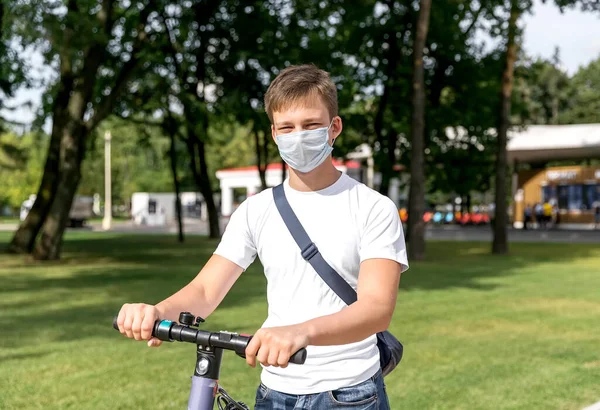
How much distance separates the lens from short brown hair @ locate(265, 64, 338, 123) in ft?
8.15

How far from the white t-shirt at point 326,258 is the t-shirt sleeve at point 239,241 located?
4.1 inches

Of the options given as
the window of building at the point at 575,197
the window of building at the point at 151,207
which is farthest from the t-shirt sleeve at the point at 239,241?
the window of building at the point at 151,207

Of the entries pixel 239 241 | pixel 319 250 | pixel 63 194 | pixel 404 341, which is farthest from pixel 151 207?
Result: pixel 319 250

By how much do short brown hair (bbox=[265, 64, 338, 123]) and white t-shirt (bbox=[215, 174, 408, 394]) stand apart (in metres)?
0.28

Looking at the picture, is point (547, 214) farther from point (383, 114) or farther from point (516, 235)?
point (383, 114)

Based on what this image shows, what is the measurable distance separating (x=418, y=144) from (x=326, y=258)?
2221cm

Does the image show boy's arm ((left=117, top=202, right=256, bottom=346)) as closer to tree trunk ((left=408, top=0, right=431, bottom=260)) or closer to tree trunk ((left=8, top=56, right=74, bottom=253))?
tree trunk ((left=408, top=0, right=431, bottom=260))

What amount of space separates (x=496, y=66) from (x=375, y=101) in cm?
496

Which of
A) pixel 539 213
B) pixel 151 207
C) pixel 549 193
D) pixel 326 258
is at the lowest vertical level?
pixel 539 213

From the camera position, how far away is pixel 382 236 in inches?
97.4

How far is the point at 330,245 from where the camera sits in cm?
253

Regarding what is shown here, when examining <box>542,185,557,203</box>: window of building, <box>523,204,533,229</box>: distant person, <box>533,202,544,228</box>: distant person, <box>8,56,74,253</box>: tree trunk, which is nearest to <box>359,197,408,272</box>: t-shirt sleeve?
<box>8,56,74,253</box>: tree trunk

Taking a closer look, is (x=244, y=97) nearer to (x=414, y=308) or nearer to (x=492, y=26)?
(x=492, y=26)

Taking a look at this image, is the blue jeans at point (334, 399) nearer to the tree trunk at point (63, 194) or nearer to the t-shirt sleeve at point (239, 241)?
the t-shirt sleeve at point (239, 241)
